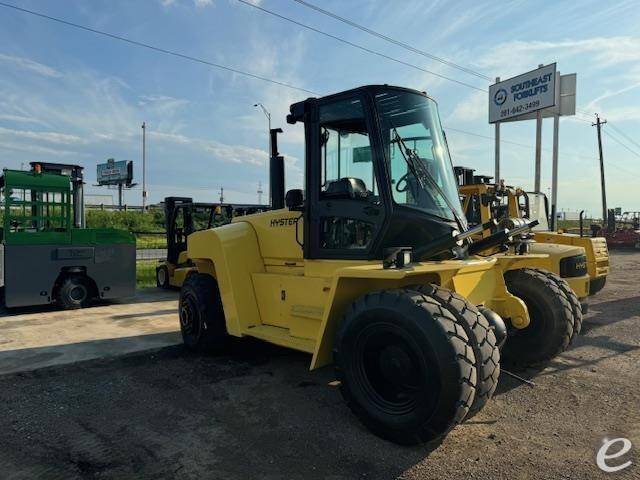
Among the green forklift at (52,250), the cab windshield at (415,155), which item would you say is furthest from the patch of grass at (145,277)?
the cab windshield at (415,155)

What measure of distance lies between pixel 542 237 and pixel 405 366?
7.92 m

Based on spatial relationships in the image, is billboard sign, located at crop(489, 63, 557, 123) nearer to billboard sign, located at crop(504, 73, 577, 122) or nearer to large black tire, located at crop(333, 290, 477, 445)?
billboard sign, located at crop(504, 73, 577, 122)

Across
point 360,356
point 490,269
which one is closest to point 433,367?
point 360,356

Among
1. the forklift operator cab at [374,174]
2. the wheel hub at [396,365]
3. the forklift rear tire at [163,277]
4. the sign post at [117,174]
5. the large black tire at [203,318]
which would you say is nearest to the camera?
the wheel hub at [396,365]

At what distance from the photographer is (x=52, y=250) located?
901 cm

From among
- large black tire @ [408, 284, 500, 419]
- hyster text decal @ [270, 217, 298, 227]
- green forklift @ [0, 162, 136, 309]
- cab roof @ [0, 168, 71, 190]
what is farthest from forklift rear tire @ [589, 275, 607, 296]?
cab roof @ [0, 168, 71, 190]

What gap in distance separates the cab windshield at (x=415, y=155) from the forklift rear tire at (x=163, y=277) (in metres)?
9.31

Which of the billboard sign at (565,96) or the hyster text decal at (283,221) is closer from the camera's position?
the hyster text decal at (283,221)

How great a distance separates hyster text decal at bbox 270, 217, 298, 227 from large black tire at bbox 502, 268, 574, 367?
8.22 feet

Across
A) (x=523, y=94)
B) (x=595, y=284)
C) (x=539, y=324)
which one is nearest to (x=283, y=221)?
(x=539, y=324)

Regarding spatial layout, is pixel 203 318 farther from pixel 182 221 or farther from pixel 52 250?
pixel 182 221

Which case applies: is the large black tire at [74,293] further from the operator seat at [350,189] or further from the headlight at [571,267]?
the headlight at [571,267]

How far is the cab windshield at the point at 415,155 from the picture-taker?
173 inches

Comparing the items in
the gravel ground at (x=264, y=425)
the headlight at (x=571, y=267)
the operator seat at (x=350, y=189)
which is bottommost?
the gravel ground at (x=264, y=425)
